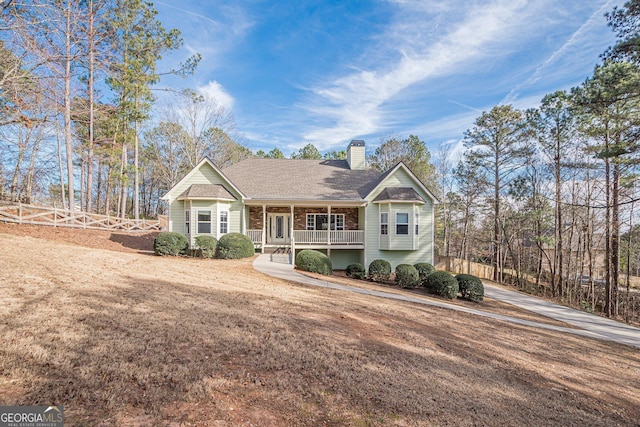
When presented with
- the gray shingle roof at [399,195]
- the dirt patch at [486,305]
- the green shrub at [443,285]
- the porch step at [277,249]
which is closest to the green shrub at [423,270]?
the dirt patch at [486,305]

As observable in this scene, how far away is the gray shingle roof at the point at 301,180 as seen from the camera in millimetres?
17734

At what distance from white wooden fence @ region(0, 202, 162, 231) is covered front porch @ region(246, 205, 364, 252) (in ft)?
37.4

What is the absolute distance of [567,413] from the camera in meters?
4.32

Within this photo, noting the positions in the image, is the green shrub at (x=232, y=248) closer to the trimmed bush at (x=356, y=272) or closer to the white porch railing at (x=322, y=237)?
the white porch railing at (x=322, y=237)

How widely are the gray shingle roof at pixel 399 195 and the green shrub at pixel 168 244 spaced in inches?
430

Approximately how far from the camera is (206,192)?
16141mm

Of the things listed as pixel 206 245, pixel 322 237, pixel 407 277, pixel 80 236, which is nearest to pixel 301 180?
pixel 322 237

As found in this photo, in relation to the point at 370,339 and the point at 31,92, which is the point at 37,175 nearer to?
the point at 31,92

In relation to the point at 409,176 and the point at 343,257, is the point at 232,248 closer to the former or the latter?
the point at 343,257

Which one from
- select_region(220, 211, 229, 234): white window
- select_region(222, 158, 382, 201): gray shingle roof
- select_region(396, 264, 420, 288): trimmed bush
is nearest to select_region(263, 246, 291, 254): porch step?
select_region(220, 211, 229, 234): white window

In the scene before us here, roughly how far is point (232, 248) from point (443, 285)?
9.92 meters

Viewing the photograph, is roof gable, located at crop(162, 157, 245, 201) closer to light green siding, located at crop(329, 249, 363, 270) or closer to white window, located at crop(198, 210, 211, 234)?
white window, located at crop(198, 210, 211, 234)

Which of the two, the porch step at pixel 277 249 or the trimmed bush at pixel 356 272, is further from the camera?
the porch step at pixel 277 249

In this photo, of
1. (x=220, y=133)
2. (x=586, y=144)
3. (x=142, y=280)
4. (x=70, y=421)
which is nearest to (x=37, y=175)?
(x=220, y=133)
